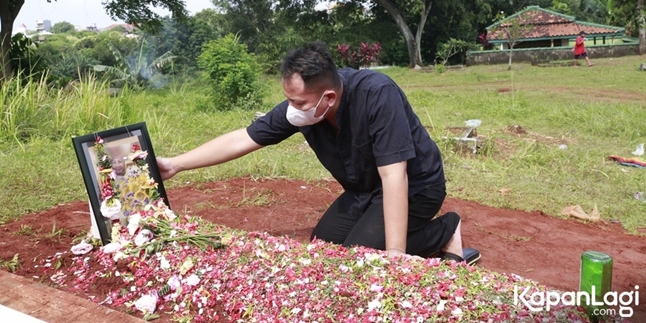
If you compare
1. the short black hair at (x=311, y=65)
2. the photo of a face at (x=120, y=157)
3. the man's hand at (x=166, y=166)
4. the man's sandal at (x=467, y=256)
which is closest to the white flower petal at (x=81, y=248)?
the photo of a face at (x=120, y=157)

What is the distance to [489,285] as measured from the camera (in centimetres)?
226

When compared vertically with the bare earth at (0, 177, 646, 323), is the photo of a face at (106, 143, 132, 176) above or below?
above

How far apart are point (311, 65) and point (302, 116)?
11.1 inches

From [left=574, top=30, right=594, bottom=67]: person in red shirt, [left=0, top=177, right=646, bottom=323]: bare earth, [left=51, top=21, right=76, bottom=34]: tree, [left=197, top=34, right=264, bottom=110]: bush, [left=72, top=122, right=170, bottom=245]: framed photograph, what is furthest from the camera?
[left=51, top=21, right=76, bottom=34]: tree

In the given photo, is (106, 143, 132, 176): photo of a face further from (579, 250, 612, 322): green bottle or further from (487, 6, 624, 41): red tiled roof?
(487, 6, 624, 41): red tiled roof

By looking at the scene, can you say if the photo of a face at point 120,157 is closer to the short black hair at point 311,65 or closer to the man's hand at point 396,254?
the short black hair at point 311,65

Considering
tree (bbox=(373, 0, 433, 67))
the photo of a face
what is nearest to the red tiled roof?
tree (bbox=(373, 0, 433, 67))

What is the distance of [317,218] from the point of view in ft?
13.6

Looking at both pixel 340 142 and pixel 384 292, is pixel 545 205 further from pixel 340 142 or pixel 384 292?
pixel 384 292

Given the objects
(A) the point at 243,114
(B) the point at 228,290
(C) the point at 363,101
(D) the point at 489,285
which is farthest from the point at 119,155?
(A) the point at 243,114

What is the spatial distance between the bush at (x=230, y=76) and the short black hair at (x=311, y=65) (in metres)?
7.07

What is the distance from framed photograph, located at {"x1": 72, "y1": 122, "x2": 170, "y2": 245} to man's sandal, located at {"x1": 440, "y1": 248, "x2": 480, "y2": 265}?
148 centimetres

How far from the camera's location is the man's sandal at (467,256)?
3.26 meters

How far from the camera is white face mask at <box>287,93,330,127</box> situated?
2.81m
